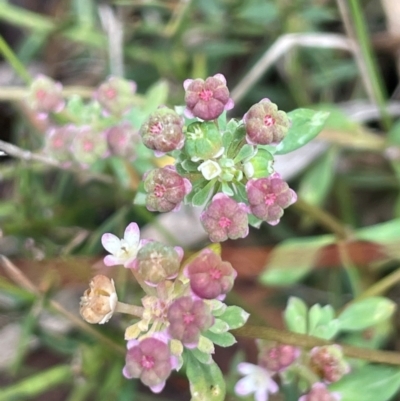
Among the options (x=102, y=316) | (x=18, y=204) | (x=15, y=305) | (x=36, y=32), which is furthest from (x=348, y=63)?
(x=102, y=316)

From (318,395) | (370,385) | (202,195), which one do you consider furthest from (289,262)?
(202,195)

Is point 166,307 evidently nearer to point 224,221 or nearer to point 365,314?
point 224,221

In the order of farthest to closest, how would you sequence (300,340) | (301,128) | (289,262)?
1. (289,262)
2. (301,128)
3. (300,340)

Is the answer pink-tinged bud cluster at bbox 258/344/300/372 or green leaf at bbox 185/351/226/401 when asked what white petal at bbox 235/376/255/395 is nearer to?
pink-tinged bud cluster at bbox 258/344/300/372

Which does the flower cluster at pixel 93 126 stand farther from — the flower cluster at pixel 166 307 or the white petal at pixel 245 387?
the white petal at pixel 245 387

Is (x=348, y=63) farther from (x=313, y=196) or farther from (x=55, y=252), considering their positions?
(x=55, y=252)

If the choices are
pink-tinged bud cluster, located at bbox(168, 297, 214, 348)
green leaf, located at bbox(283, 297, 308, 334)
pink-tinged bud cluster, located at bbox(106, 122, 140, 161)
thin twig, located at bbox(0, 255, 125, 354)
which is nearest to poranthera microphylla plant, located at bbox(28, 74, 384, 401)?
pink-tinged bud cluster, located at bbox(168, 297, 214, 348)

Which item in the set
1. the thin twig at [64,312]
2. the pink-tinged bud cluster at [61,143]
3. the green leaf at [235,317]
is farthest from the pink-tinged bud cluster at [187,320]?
the pink-tinged bud cluster at [61,143]
